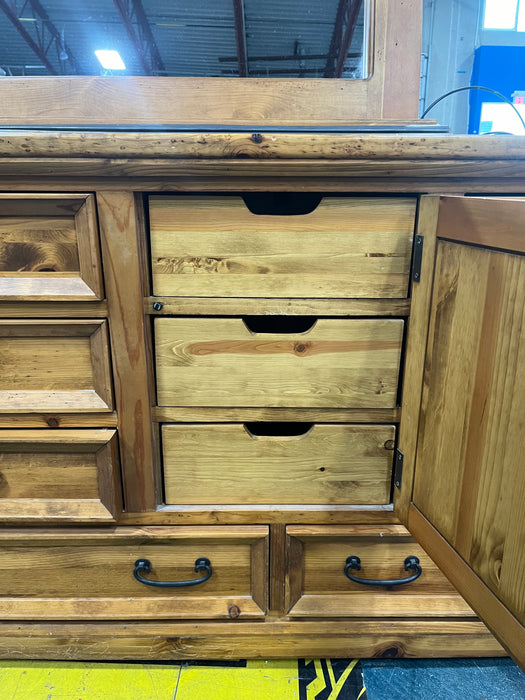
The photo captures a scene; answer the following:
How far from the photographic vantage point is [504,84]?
11.2 ft

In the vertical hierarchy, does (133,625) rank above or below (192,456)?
below

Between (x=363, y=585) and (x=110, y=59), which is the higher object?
(x=110, y=59)

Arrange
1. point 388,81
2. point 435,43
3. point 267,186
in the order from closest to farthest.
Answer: point 267,186 < point 388,81 < point 435,43

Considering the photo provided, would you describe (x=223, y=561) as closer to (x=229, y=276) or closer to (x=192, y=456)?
(x=192, y=456)

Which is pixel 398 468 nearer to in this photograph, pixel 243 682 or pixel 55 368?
pixel 243 682

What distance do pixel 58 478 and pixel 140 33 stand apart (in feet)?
3.14

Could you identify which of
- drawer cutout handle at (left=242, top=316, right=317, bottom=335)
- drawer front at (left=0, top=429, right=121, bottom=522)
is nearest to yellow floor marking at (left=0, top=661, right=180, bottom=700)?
drawer front at (left=0, top=429, right=121, bottom=522)

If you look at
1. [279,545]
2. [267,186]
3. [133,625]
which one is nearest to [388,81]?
[267,186]

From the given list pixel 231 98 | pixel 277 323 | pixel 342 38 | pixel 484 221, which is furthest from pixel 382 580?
pixel 342 38

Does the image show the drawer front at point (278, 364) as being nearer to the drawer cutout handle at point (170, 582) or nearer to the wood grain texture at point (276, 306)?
the wood grain texture at point (276, 306)

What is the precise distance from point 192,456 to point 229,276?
0.94 ft

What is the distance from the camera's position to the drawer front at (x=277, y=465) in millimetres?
690

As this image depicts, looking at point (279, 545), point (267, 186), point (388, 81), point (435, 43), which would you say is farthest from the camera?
point (435, 43)

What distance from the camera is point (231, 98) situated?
2.80 ft
